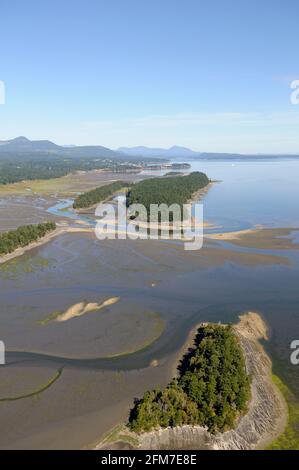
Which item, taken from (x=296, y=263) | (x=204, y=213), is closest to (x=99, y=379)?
(x=296, y=263)

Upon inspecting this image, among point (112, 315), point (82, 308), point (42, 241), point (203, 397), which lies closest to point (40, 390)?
point (203, 397)

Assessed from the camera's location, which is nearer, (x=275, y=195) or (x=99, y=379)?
(x=99, y=379)

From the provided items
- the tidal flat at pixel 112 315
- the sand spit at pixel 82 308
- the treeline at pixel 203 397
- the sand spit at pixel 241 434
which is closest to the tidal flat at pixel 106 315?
the tidal flat at pixel 112 315

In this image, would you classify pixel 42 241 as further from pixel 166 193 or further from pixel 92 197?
pixel 166 193

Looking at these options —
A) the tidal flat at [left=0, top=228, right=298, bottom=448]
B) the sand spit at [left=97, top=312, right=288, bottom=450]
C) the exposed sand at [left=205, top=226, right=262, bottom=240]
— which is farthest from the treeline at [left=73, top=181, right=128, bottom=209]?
the sand spit at [left=97, top=312, right=288, bottom=450]
